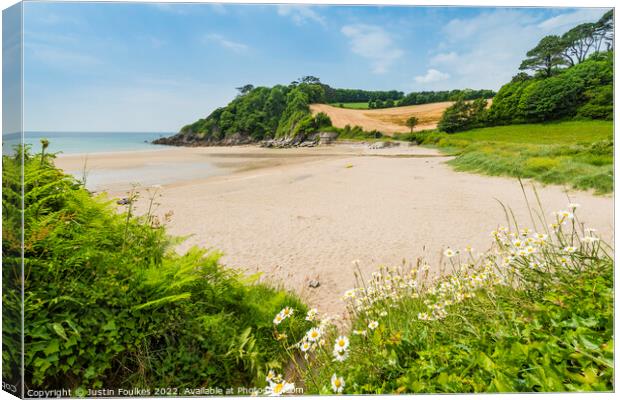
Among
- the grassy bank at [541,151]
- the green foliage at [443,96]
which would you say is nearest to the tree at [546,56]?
the green foliage at [443,96]

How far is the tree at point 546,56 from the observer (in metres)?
2.85

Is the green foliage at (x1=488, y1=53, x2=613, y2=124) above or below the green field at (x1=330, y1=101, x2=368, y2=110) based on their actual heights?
above

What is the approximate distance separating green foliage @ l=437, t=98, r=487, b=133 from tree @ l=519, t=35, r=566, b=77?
1.34 feet

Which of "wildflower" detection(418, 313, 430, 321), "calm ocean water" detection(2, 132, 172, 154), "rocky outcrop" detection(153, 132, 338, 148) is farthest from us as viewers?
"rocky outcrop" detection(153, 132, 338, 148)

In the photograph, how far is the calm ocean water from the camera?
2.49m

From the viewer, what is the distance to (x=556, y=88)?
3.17m

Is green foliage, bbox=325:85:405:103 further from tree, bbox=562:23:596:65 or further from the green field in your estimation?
tree, bbox=562:23:596:65

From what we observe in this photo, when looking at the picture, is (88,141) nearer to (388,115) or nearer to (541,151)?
(388,115)

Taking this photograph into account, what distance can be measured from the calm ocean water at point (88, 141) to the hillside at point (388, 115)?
52.5 inches

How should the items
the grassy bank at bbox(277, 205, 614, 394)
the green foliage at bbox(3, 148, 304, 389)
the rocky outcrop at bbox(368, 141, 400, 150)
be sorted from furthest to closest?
the rocky outcrop at bbox(368, 141, 400, 150)
the green foliage at bbox(3, 148, 304, 389)
the grassy bank at bbox(277, 205, 614, 394)

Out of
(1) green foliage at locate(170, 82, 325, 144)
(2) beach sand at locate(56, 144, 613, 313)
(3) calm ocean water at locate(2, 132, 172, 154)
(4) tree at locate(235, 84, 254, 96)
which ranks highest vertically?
(4) tree at locate(235, 84, 254, 96)

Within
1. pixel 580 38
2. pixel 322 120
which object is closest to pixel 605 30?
pixel 580 38

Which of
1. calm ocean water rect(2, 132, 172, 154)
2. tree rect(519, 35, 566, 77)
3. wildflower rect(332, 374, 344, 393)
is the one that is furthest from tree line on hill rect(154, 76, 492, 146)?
wildflower rect(332, 374, 344, 393)

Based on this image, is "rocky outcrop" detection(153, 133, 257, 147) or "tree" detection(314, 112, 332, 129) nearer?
"rocky outcrop" detection(153, 133, 257, 147)
